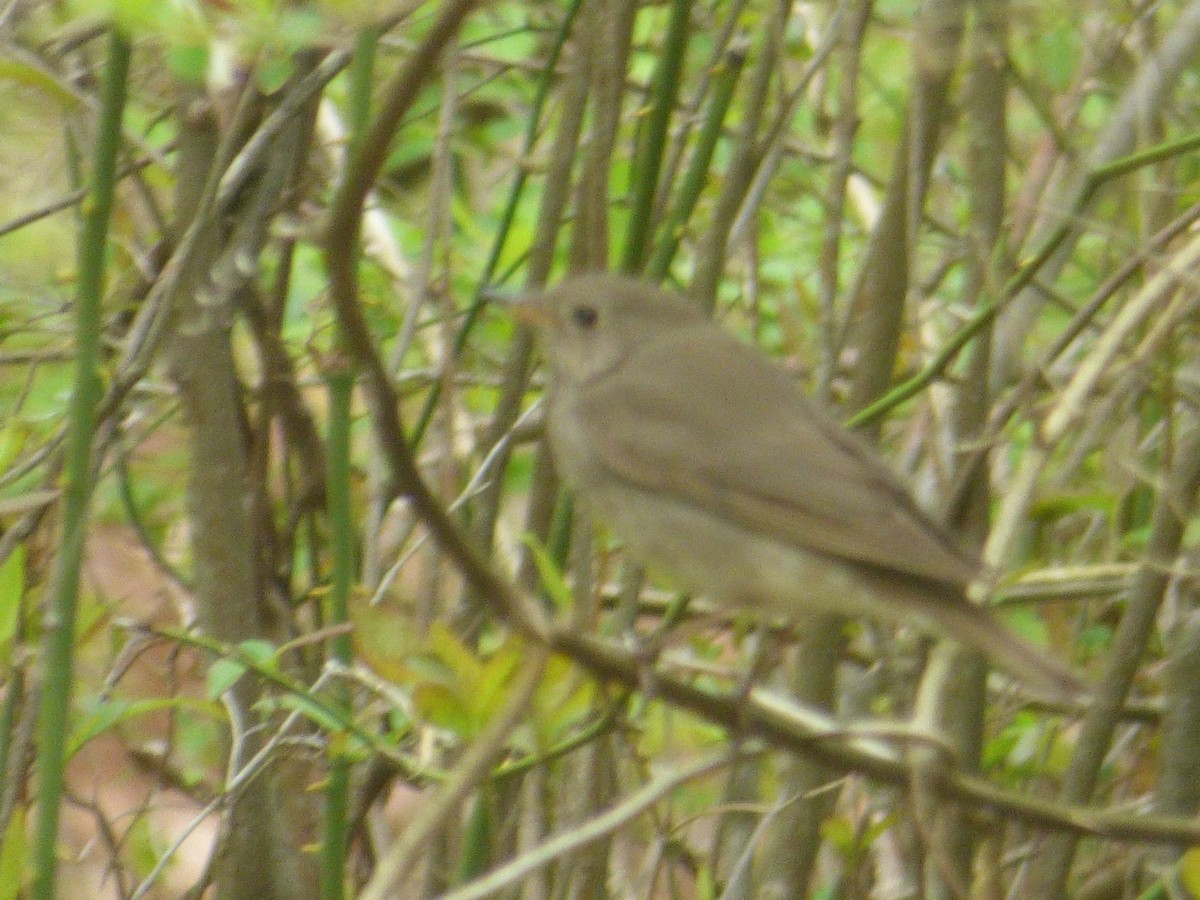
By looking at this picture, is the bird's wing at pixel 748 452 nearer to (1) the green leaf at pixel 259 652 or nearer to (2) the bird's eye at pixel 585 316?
(2) the bird's eye at pixel 585 316

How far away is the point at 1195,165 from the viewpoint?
14.3 ft

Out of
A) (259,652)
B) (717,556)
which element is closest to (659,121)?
(717,556)

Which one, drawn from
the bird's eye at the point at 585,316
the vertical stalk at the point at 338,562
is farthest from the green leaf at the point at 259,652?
the bird's eye at the point at 585,316

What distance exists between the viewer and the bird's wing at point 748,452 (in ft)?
9.13

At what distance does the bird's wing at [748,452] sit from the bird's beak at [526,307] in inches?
6.1

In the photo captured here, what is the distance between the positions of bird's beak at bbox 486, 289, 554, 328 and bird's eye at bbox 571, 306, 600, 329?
5 cm

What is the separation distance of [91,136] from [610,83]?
927 mm

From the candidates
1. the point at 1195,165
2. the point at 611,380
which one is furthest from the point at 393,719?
the point at 1195,165

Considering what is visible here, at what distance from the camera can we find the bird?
269 cm

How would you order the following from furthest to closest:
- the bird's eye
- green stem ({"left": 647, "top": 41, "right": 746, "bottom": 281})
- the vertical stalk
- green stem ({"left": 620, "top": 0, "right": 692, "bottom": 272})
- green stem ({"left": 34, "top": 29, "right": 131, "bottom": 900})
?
the bird's eye
green stem ({"left": 647, "top": 41, "right": 746, "bottom": 281})
green stem ({"left": 620, "top": 0, "right": 692, "bottom": 272})
the vertical stalk
green stem ({"left": 34, "top": 29, "right": 131, "bottom": 900})

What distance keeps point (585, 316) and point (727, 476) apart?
44cm

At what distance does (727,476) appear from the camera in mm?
2994

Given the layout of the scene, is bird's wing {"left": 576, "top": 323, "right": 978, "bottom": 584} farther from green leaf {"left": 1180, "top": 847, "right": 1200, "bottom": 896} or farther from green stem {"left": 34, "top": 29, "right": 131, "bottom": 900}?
green stem {"left": 34, "top": 29, "right": 131, "bottom": 900}

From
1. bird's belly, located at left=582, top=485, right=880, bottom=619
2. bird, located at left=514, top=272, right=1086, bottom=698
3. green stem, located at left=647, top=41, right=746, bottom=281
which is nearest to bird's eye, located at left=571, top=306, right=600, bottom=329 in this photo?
bird, located at left=514, top=272, right=1086, bottom=698
